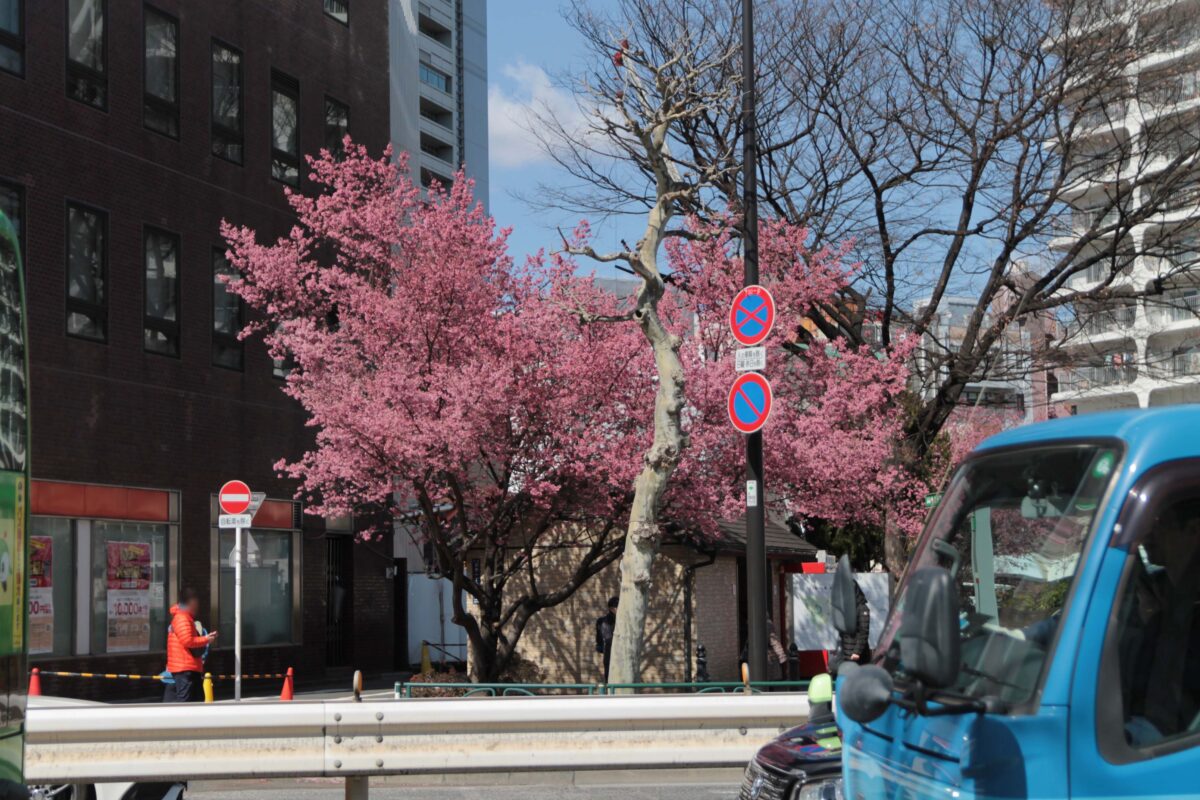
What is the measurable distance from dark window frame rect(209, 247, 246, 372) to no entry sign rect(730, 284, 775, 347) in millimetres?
12737

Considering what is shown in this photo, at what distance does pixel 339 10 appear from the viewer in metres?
30.5

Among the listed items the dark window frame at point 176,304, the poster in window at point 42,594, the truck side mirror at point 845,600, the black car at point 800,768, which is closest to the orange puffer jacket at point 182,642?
the poster in window at point 42,594

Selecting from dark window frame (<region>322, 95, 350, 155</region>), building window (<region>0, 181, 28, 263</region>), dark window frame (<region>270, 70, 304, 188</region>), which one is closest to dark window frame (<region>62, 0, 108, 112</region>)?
building window (<region>0, 181, 28, 263</region>)

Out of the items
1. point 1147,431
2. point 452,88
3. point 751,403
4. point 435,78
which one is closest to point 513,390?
point 751,403

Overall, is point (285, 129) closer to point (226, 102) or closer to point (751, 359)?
point (226, 102)

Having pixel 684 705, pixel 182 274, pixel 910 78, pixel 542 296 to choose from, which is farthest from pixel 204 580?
pixel 684 705

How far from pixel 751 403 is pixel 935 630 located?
11410mm

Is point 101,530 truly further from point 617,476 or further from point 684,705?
point 684,705

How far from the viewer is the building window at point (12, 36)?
2134 cm

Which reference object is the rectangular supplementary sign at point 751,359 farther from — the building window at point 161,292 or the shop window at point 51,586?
the building window at point 161,292

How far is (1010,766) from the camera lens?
155 inches

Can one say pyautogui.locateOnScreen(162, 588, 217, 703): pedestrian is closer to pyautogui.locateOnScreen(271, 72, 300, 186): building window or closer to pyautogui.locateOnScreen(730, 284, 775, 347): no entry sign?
pyautogui.locateOnScreen(730, 284, 775, 347): no entry sign

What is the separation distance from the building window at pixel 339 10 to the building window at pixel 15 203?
403 inches

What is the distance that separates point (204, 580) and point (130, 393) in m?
3.62
